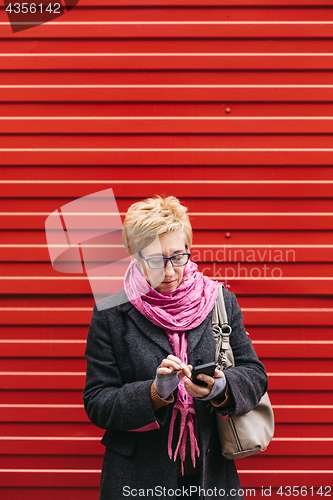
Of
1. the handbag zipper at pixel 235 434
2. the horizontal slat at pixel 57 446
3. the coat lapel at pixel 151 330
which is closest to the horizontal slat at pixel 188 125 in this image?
the coat lapel at pixel 151 330

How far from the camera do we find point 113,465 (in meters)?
1.85

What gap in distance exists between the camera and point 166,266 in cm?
184

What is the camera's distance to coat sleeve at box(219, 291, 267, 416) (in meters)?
1.76

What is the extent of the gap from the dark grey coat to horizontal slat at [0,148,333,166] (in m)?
1.26

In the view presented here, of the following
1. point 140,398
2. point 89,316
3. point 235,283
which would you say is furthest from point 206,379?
point 89,316

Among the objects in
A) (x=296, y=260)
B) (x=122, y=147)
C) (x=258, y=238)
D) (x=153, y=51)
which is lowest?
(x=296, y=260)

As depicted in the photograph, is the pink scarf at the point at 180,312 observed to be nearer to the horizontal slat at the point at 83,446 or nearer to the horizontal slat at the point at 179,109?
the horizontal slat at the point at 179,109

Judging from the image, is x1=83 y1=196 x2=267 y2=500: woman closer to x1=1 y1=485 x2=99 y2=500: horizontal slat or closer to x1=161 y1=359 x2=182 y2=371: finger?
x1=161 y1=359 x2=182 y2=371: finger

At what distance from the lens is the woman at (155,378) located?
1.76 meters

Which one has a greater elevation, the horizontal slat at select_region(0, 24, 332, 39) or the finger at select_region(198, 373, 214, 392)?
the horizontal slat at select_region(0, 24, 332, 39)

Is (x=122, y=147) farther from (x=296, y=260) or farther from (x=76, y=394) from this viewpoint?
(x=76, y=394)

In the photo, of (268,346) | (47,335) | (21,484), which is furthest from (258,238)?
(21,484)

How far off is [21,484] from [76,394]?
2.52ft

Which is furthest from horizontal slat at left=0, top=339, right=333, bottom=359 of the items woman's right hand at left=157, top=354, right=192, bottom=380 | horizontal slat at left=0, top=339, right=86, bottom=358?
woman's right hand at left=157, top=354, right=192, bottom=380
